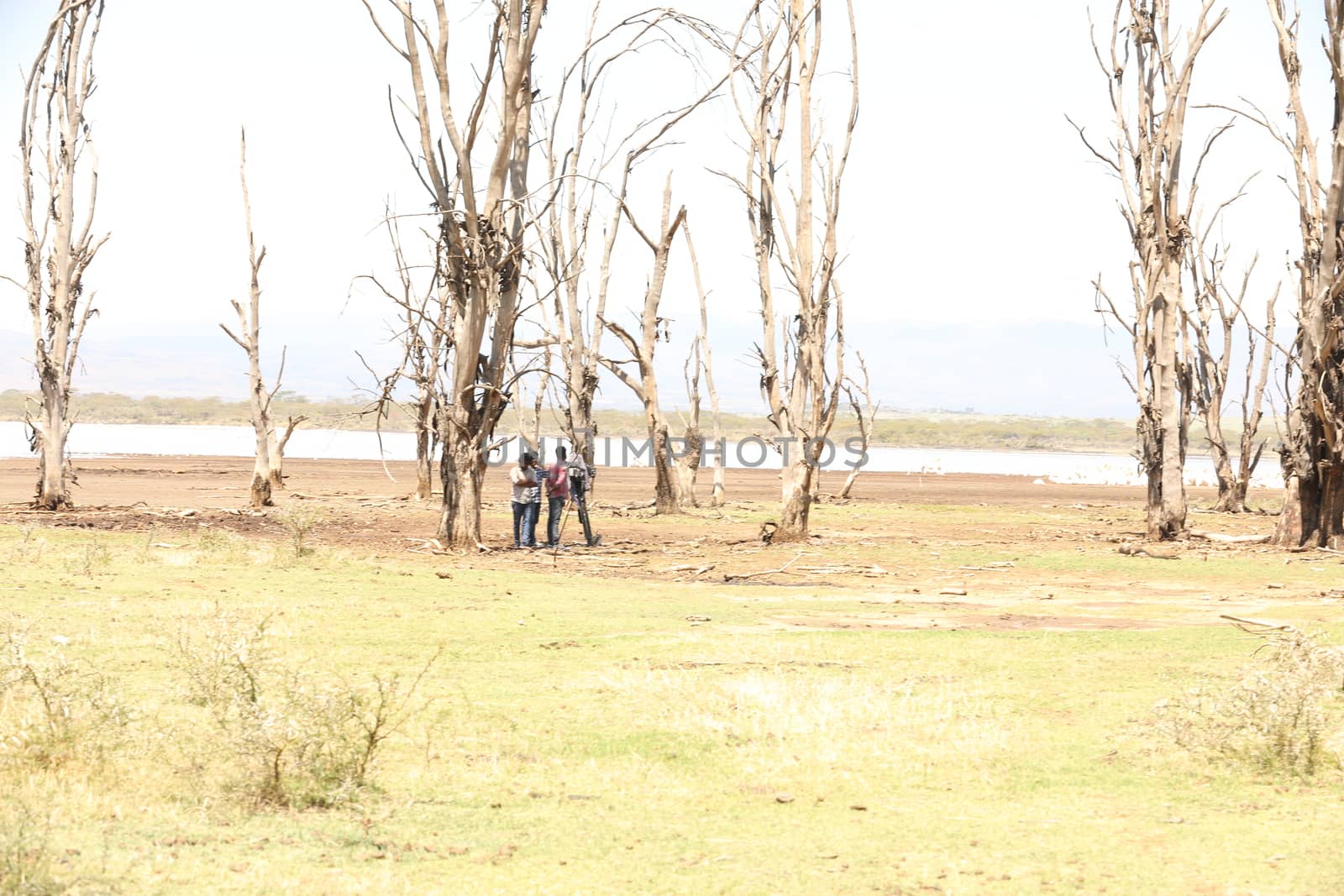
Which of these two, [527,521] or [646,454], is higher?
[646,454]

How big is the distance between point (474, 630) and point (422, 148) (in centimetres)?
977

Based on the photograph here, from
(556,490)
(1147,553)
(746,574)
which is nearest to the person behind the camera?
(746,574)

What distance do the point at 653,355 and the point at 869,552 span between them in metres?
9.77

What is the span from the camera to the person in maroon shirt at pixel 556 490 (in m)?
23.0

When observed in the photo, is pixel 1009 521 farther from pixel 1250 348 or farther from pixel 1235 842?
pixel 1235 842

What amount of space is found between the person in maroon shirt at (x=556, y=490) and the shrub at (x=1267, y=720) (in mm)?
13938

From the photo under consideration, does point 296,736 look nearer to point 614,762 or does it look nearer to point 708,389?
point 614,762

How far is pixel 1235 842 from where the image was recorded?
7.24 m

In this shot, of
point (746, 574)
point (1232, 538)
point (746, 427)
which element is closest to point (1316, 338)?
point (1232, 538)

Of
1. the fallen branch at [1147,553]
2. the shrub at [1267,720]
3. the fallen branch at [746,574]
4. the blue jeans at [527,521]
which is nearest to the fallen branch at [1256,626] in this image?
the shrub at [1267,720]

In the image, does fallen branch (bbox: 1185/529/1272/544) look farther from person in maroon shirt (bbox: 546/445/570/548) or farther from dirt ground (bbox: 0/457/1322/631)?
person in maroon shirt (bbox: 546/445/570/548)

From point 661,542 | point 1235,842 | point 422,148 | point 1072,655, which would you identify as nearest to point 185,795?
point 1235,842

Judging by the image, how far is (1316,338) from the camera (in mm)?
22891

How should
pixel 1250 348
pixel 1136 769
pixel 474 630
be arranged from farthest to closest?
pixel 1250 348 < pixel 474 630 < pixel 1136 769
